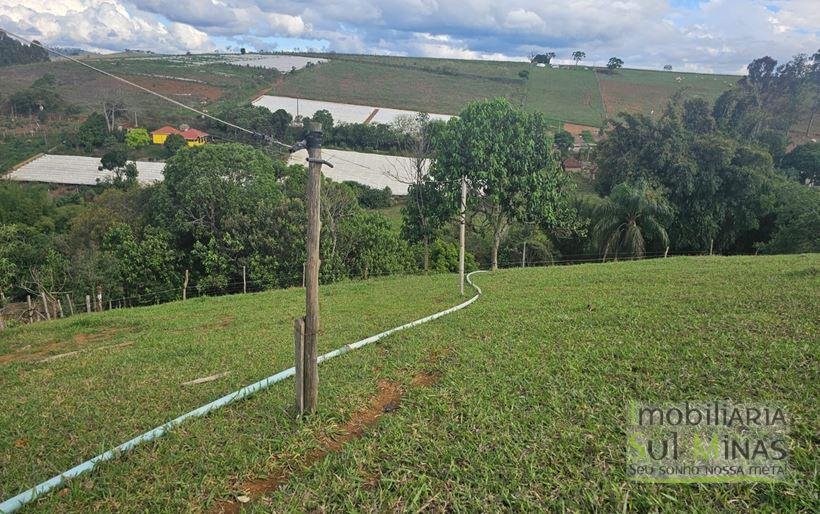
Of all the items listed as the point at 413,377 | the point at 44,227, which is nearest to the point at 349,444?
the point at 413,377

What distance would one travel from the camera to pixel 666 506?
2.95m

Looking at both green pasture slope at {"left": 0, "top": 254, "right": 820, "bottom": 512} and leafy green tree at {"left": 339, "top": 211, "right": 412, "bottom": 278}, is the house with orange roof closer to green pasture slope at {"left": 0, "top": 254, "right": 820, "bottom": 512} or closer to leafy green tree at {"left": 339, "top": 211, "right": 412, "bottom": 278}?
leafy green tree at {"left": 339, "top": 211, "right": 412, "bottom": 278}

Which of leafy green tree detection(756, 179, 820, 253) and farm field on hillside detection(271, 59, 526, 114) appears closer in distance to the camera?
leafy green tree detection(756, 179, 820, 253)

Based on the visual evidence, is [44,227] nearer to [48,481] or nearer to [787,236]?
[48,481]

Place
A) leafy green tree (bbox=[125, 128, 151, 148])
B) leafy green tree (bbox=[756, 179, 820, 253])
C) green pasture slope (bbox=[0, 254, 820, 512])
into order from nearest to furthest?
green pasture slope (bbox=[0, 254, 820, 512]), leafy green tree (bbox=[756, 179, 820, 253]), leafy green tree (bbox=[125, 128, 151, 148])

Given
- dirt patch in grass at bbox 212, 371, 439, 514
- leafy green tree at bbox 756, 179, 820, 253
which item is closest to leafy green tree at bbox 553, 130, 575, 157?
leafy green tree at bbox 756, 179, 820, 253

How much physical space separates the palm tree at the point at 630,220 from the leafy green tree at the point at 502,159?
179 inches

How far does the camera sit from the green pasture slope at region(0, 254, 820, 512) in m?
3.24

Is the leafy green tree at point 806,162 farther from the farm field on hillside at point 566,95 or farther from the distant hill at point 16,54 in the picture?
the distant hill at point 16,54

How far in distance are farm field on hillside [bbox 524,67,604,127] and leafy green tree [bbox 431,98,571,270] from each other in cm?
4242

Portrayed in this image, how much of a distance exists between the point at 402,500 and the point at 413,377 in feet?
6.84

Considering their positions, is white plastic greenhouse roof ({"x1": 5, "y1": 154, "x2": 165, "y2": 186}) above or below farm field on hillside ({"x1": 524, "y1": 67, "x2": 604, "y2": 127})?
below

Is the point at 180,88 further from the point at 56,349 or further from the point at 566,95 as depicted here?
the point at 56,349

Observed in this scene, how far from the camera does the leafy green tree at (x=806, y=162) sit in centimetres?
3369
